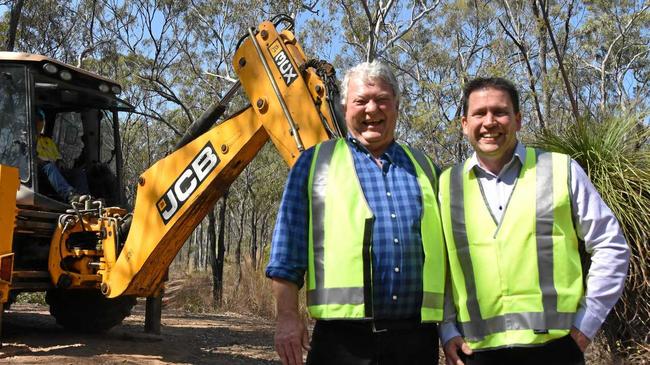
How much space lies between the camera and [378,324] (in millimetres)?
2371

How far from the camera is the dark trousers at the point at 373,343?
239cm

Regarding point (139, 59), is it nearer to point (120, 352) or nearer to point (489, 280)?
point (120, 352)

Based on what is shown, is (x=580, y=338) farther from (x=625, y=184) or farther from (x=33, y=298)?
(x=33, y=298)

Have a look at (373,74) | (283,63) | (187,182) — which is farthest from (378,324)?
(187,182)

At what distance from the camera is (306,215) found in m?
2.49

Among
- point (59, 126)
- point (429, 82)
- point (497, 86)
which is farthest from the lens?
point (429, 82)

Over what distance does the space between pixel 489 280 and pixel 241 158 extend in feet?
11.4

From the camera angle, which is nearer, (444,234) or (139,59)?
(444,234)

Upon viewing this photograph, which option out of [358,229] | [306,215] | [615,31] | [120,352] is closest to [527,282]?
[358,229]

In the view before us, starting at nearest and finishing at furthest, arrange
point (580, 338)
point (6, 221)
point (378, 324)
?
point (580, 338) < point (378, 324) < point (6, 221)

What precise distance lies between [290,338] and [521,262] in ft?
2.69

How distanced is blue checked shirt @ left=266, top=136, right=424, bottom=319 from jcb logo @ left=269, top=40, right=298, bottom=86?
2536 millimetres

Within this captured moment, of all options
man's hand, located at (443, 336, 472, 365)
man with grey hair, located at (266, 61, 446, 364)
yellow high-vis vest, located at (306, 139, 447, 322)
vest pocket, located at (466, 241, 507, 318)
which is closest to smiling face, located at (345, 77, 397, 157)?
man with grey hair, located at (266, 61, 446, 364)

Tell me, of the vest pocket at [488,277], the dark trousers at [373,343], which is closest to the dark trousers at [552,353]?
the vest pocket at [488,277]
